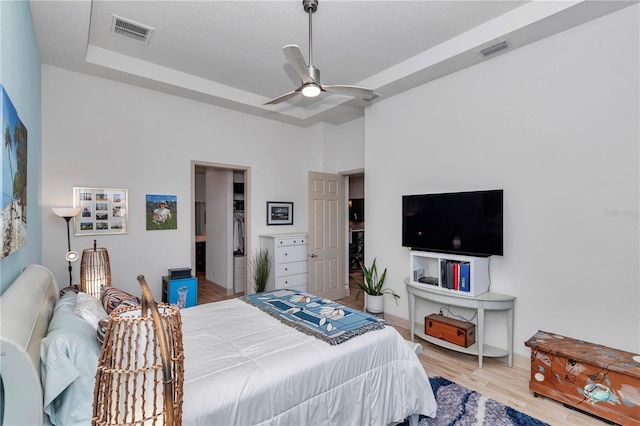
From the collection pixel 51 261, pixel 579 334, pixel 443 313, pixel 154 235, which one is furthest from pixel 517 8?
pixel 51 261

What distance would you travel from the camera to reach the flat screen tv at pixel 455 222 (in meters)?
2.99

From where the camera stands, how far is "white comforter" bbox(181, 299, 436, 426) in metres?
1.43

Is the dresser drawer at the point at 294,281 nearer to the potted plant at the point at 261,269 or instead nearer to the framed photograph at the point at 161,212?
the potted plant at the point at 261,269

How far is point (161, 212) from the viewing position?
13.0ft

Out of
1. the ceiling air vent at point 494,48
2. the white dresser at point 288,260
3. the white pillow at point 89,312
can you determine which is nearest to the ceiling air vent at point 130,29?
the white pillow at point 89,312

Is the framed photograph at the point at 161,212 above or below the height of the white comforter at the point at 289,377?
above

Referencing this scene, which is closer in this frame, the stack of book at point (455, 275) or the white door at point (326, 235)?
the stack of book at point (455, 275)

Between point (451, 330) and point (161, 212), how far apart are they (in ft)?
11.8

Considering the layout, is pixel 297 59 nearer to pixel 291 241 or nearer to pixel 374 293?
pixel 374 293

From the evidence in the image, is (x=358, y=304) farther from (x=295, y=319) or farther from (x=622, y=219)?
(x=622, y=219)

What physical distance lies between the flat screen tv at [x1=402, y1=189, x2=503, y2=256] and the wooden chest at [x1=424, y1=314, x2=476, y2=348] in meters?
0.70

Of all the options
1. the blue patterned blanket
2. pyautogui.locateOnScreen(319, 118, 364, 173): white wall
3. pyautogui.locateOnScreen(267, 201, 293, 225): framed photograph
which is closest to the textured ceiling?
pyautogui.locateOnScreen(319, 118, 364, 173): white wall

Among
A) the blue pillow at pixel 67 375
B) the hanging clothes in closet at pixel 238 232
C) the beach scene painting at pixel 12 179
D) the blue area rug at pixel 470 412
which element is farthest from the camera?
the hanging clothes in closet at pixel 238 232

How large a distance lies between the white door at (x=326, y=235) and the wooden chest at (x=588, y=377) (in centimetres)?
299
